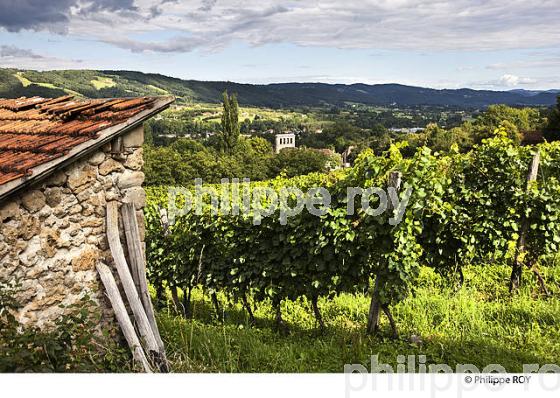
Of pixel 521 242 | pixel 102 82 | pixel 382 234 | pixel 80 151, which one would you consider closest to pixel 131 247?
pixel 80 151

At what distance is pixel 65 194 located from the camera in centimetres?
321

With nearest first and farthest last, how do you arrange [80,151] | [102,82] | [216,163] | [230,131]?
[80,151] < [216,163] < [230,131] < [102,82]

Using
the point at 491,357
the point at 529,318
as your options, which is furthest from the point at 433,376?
the point at 529,318

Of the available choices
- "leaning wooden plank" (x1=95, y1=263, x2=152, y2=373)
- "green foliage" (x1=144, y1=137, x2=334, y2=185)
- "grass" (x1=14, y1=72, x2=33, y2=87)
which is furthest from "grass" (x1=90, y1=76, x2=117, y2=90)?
"leaning wooden plank" (x1=95, y1=263, x2=152, y2=373)

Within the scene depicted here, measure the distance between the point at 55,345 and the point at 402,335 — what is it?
278 centimetres

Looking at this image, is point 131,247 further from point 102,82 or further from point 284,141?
point 102,82

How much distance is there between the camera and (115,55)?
10.2 metres

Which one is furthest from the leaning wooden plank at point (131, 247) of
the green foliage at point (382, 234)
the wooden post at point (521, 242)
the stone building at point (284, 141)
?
the stone building at point (284, 141)

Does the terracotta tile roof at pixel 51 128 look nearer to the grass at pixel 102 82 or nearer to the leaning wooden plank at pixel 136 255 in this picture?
the leaning wooden plank at pixel 136 255

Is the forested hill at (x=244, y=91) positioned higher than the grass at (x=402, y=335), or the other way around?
the forested hill at (x=244, y=91)

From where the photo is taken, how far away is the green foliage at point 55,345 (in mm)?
2660

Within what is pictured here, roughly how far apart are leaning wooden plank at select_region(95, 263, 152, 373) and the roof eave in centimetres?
86

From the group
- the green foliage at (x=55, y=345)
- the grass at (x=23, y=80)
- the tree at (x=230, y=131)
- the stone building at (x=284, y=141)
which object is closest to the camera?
the green foliage at (x=55, y=345)

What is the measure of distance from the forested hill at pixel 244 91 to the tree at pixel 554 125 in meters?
9.13
